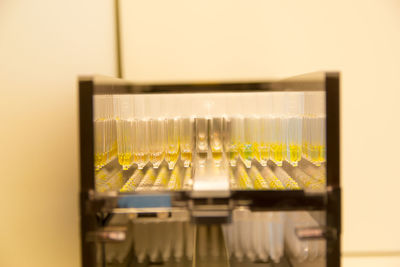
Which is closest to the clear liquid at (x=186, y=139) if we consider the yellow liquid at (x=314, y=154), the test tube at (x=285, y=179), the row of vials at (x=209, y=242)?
the row of vials at (x=209, y=242)

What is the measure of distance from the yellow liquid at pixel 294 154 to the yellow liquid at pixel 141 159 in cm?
58

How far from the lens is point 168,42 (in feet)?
4.98

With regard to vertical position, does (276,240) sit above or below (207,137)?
below

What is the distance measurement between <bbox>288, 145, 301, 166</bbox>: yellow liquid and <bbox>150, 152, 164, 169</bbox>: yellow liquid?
1.70 ft

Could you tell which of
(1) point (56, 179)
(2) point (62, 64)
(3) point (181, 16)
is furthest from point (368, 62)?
(1) point (56, 179)

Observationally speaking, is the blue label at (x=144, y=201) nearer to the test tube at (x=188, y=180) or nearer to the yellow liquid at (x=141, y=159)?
the test tube at (x=188, y=180)

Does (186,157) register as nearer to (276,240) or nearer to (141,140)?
(141,140)

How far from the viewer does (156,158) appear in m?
1.22

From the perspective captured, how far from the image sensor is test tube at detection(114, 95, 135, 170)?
3.92 ft

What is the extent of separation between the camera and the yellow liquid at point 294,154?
1175 mm

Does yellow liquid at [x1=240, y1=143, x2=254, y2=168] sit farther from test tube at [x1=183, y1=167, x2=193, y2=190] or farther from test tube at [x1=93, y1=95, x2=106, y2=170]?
test tube at [x1=93, y1=95, x2=106, y2=170]

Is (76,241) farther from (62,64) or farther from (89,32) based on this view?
(89,32)

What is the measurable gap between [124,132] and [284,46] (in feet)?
2.97

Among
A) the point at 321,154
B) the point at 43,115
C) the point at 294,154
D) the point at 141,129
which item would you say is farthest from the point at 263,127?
the point at 43,115
